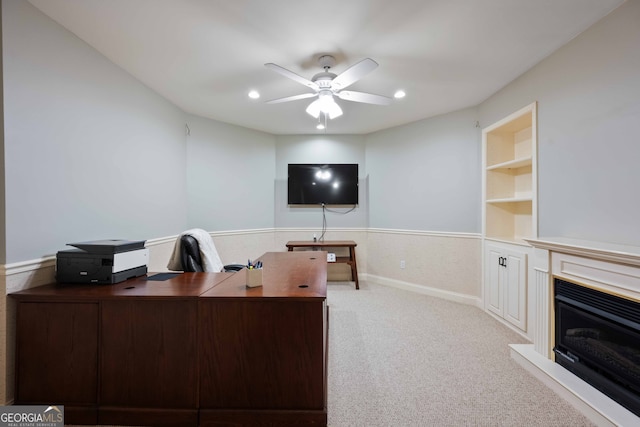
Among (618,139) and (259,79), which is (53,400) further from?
(618,139)

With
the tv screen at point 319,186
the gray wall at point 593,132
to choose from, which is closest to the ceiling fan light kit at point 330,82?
the gray wall at point 593,132

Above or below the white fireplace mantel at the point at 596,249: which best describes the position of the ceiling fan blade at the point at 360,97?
above

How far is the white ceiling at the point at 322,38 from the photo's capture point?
5.70 feet

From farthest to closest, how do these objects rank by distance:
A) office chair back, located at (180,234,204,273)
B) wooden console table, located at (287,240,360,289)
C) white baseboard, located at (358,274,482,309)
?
wooden console table, located at (287,240,360,289)
white baseboard, located at (358,274,482,309)
office chair back, located at (180,234,204,273)

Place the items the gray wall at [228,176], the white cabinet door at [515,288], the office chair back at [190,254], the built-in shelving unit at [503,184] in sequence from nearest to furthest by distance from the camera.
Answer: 1. the office chair back at [190,254]
2. the white cabinet door at [515,288]
3. the built-in shelving unit at [503,184]
4. the gray wall at [228,176]

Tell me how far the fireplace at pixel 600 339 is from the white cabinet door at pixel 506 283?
590 millimetres

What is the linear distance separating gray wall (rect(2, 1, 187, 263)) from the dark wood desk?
0.55 meters

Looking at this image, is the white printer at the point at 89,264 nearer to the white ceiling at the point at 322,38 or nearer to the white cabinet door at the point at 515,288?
the white ceiling at the point at 322,38

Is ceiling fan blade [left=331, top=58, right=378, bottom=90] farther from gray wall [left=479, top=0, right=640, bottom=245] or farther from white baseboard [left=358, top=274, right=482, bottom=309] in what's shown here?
white baseboard [left=358, top=274, right=482, bottom=309]

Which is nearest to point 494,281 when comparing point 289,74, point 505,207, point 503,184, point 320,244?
point 505,207

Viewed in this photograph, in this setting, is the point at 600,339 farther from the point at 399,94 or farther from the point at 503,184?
the point at 399,94

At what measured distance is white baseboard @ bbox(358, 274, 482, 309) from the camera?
346 cm

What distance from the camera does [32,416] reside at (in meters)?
1.47

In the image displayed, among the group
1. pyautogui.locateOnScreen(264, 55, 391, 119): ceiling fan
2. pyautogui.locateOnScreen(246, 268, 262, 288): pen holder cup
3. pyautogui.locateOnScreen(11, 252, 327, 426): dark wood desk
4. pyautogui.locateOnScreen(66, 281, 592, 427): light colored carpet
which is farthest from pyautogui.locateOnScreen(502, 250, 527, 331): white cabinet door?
pyautogui.locateOnScreen(246, 268, 262, 288): pen holder cup
